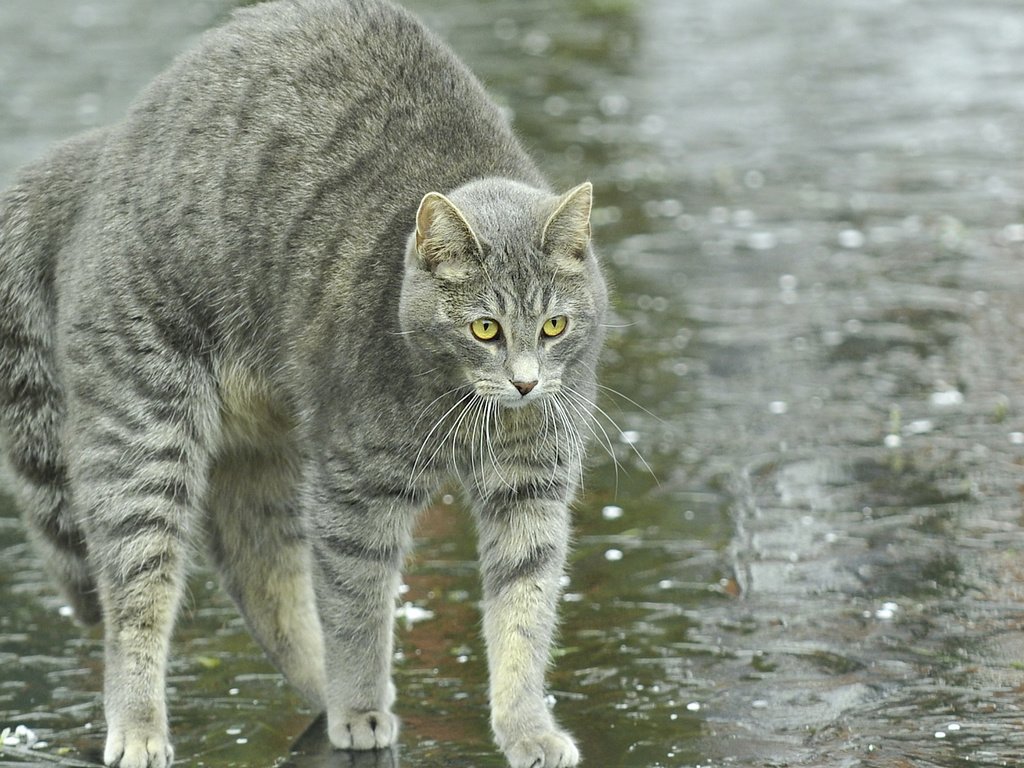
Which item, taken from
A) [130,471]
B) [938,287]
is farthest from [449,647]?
[938,287]

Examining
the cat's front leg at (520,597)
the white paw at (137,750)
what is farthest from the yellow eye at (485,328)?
the white paw at (137,750)

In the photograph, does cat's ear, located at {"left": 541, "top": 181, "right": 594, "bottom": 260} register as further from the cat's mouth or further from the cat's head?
the cat's mouth

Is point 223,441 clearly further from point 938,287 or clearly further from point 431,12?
point 431,12

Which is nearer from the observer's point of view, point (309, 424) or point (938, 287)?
point (309, 424)

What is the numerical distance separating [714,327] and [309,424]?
15.2 feet

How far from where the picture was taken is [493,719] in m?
5.24

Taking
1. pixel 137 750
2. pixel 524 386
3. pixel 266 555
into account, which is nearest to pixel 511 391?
pixel 524 386

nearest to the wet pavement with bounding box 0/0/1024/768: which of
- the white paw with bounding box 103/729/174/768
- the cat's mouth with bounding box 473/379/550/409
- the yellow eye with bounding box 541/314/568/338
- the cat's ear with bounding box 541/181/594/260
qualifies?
the white paw with bounding box 103/729/174/768

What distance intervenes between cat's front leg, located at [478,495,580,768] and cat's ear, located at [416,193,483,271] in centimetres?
80

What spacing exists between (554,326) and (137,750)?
189 centimetres

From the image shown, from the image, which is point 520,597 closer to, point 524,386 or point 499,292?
point 524,386

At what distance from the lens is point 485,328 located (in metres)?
4.98

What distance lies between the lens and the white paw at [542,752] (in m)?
5.09

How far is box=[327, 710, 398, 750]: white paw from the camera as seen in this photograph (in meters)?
5.44
